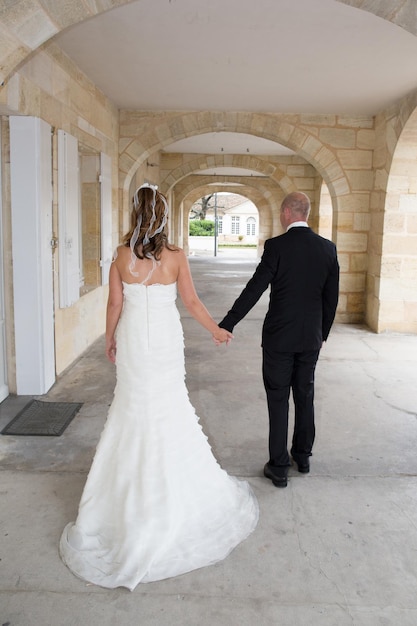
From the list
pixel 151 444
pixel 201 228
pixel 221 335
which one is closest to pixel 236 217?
pixel 201 228

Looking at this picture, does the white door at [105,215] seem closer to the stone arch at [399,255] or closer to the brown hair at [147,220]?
the stone arch at [399,255]

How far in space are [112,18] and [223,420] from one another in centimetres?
302

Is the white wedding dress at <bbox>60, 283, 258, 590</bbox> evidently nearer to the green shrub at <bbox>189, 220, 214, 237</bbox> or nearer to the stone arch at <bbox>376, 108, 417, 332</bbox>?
the stone arch at <bbox>376, 108, 417, 332</bbox>

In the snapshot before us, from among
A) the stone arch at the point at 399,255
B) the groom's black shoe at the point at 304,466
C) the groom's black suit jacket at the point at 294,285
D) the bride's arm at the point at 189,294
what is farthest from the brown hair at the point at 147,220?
the stone arch at the point at 399,255

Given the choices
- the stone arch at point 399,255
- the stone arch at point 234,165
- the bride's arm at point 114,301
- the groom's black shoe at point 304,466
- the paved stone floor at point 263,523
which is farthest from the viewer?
the stone arch at point 234,165

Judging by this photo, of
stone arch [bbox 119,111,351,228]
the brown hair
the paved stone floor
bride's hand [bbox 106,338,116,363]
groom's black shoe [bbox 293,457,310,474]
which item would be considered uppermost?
stone arch [bbox 119,111,351,228]

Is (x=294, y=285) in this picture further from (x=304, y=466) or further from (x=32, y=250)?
(x=32, y=250)

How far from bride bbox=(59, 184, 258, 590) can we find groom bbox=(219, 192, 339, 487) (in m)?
0.47

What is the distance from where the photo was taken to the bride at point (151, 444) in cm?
226

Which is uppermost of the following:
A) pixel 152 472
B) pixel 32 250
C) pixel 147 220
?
pixel 147 220

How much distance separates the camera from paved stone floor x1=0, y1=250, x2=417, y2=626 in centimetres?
196

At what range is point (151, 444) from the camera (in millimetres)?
2357

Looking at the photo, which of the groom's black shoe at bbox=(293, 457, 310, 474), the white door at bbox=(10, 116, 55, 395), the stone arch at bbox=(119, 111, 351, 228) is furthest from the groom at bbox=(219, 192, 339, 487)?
the stone arch at bbox=(119, 111, 351, 228)

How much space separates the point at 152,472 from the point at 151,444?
112 mm
